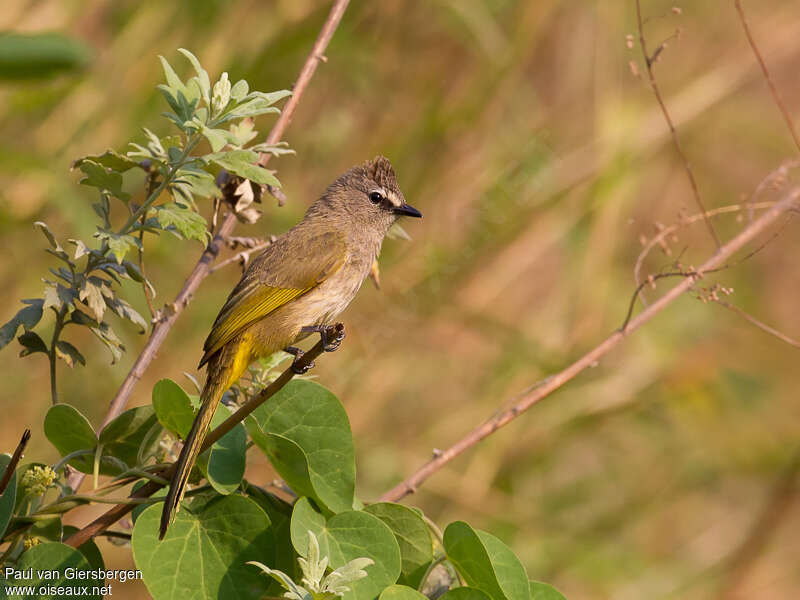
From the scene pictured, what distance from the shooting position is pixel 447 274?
319cm

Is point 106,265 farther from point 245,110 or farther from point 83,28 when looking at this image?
point 83,28

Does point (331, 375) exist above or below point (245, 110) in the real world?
below

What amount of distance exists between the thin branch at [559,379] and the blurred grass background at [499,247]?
50.3 inches

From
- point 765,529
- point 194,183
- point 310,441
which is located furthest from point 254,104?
point 765,529

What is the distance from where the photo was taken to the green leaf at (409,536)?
133cm

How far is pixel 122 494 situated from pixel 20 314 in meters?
1.78

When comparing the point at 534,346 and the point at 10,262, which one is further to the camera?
the point at 534,346

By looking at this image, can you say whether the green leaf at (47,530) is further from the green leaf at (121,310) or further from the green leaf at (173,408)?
the green leaf at (121,310)

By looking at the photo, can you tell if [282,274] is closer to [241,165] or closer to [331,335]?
[331,335]


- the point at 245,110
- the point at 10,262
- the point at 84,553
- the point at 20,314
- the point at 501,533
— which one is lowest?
the point at 501,533

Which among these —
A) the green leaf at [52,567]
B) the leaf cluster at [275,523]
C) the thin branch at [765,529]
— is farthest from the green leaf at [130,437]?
the thin branch at [765,529]

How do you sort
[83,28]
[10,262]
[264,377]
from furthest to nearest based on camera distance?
[83,28]
[10,262]
[264,377]

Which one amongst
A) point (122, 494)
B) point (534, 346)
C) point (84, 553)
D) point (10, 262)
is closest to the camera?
point (84, 553)

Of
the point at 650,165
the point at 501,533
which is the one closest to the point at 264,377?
the point at 501,533
